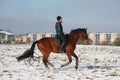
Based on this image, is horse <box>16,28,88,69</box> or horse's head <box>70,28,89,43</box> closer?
horse <box>16,28,88,69</box>

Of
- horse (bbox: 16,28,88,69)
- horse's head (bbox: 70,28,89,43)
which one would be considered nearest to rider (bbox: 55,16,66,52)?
horse (bbox: 16,28,88,69)

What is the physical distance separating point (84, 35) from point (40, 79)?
466 cm

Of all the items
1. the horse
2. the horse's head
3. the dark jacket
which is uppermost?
the dark jacket

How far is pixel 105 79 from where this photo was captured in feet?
39.1

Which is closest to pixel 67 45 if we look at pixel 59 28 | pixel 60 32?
pixel 60 32

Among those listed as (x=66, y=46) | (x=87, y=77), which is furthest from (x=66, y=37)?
(x=87, y=77)

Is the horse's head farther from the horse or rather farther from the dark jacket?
the dark jacket

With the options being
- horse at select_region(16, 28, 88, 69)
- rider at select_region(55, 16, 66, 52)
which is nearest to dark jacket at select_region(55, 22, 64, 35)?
rider at select_region(55, 16, 66, 52)

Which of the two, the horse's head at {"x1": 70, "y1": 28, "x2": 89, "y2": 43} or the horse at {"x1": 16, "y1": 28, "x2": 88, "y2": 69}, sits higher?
the horse's head at {"x1": 70, "y1": 28, "x2": 89, "y2": 43}

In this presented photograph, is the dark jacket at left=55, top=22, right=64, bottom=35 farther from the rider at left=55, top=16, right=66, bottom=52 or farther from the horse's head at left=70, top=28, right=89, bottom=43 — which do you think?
the horse's head at left=70, top=28, right=89, bottom=43

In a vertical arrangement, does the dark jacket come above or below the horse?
above

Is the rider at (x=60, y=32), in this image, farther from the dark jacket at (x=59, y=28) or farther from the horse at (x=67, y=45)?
the horse at (x=67, y=45)

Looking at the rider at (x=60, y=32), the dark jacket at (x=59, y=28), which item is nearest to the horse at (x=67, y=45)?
the rider at (x=60, y=32)

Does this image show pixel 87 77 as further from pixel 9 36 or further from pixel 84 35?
pixel 9 36
